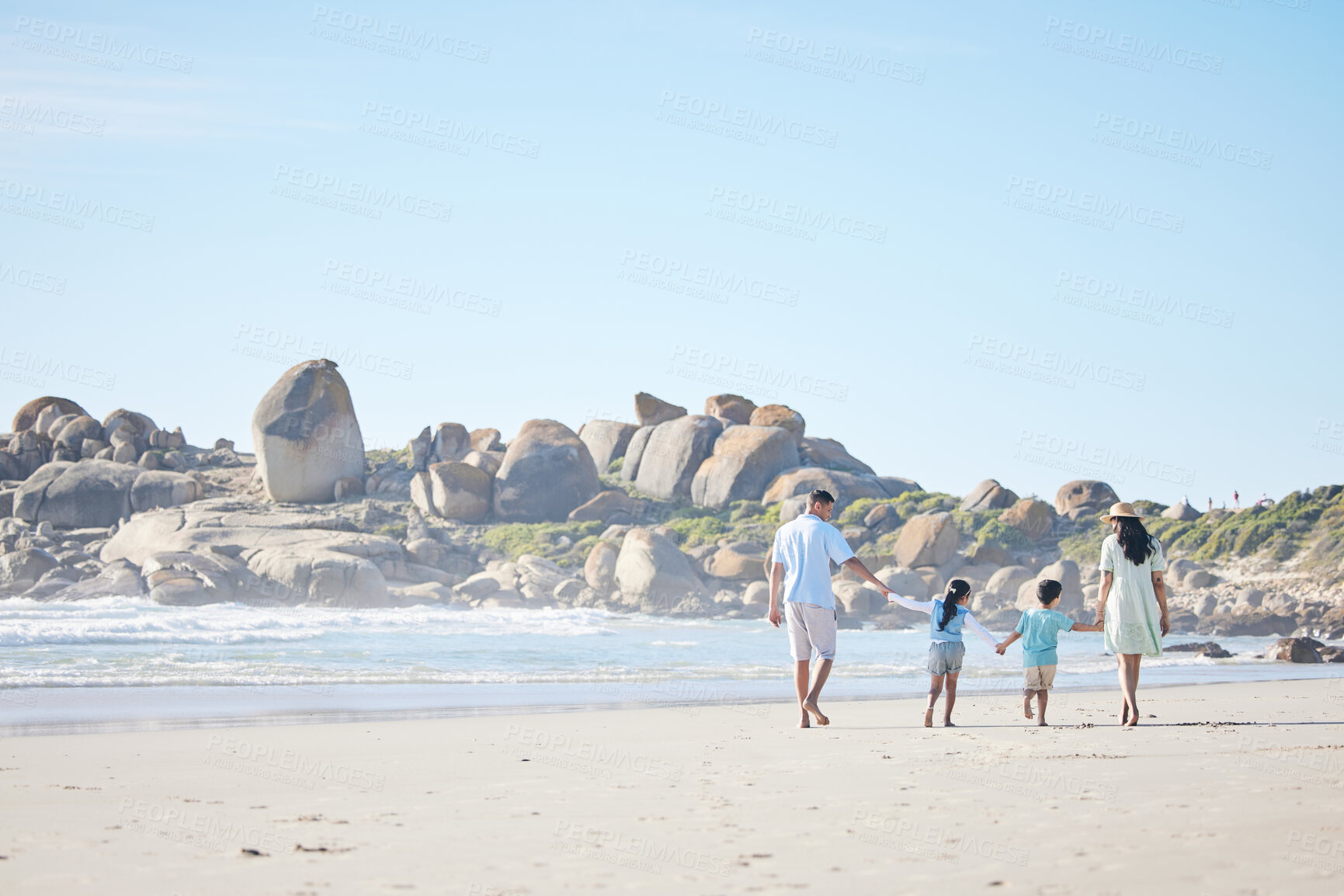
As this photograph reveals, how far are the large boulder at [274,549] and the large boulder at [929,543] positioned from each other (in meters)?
16.8

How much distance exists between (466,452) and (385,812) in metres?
43.0

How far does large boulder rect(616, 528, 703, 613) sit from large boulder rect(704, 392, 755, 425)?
14.9 m

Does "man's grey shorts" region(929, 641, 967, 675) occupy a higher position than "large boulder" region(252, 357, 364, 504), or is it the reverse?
"large boulder" region(252, 357, 364, 504)

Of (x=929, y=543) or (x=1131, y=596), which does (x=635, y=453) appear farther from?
(x=1131, y=596)

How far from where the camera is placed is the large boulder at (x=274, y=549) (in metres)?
30.3

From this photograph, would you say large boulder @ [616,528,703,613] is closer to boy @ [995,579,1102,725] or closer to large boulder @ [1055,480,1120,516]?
large boulder @ [1055,480,1120,516]

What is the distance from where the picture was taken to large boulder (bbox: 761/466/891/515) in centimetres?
4344

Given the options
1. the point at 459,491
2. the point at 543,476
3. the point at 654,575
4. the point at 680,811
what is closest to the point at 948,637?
the point at 680,811

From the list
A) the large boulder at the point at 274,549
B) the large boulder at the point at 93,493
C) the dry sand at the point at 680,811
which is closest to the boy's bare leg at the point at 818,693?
the dry sand at the point at 680,811

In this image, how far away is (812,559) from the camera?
784cm

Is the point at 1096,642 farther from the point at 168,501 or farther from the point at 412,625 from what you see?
the point at 168,501

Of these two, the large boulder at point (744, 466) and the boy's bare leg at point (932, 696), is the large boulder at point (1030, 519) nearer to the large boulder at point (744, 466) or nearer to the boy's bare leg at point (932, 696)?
the large boulder at point (744, 466)

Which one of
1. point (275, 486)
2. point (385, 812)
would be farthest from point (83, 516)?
point (385, 812)

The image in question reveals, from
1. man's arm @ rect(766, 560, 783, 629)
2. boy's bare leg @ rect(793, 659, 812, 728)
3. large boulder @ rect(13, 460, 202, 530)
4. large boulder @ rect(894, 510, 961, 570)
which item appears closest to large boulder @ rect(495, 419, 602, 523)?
large boulder @ rect(13, 460, 202, 530)
